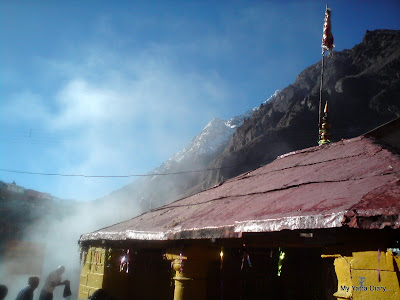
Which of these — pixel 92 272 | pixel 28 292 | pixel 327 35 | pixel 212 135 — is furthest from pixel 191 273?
pixel 212 135

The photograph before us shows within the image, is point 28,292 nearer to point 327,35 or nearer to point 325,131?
point 325,131

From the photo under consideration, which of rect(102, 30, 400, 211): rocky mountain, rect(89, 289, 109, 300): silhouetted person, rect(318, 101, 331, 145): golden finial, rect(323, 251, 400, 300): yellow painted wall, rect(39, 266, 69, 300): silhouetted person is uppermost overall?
rect(102, 30, 400, 211): rocky mountain

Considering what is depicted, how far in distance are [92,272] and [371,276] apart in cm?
636

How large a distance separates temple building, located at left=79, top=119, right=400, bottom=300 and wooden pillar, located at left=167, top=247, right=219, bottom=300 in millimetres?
14

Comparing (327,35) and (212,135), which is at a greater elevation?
(212,135)

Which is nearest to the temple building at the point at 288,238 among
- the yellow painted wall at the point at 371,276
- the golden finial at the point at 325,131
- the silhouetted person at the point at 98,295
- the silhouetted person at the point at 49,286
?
Result: the yellow painted wall at the point at 371,276

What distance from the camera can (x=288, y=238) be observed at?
340 cm

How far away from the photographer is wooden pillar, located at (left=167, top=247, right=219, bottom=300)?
14.2ft

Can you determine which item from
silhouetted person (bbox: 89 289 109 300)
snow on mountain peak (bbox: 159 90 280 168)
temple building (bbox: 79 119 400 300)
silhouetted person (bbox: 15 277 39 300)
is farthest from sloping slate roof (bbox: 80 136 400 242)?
snow on mountain peak (bbox: 159 90 280 168)

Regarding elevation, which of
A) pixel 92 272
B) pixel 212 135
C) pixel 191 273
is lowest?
pixel 92 272

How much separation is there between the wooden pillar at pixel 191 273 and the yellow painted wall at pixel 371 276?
220cm

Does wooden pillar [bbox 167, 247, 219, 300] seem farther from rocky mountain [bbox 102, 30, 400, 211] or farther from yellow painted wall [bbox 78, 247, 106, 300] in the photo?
rocky mountain [bbox 102, 30, 400, 211]

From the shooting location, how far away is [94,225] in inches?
2050

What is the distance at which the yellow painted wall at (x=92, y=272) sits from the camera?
671cm
